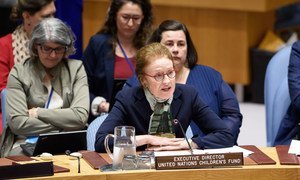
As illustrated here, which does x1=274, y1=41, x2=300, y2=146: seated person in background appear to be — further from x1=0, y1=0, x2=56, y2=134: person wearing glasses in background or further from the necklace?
x1=0, y1=0, x2=56, y2=134: person wearing glasses in background

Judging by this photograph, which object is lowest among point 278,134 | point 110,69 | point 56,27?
point 278,134

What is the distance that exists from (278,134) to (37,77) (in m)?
1.57

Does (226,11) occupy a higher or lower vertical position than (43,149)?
higher

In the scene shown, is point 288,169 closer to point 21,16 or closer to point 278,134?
point 278,134

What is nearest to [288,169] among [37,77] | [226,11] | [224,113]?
[224,113]

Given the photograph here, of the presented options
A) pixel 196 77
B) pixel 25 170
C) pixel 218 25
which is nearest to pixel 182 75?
pixel 196 77

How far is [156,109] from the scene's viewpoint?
388cm

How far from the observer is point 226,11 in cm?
868

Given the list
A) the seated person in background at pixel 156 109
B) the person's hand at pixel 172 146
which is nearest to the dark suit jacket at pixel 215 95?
the seated person in background at pixel 156 109

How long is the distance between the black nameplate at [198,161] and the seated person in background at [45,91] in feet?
4.67

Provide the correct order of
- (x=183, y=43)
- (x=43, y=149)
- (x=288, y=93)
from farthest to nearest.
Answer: (x=288, y=93)
(x=183, y=43)
(x=43, y=149)

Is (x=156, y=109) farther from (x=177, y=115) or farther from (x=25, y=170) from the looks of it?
(x=25, y=170)

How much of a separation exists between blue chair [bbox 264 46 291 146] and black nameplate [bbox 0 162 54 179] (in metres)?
2.10

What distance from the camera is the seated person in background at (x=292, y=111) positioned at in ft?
15.5
